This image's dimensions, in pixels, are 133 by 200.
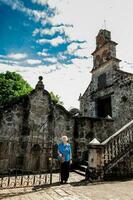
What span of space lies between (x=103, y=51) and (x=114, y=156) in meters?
13.2

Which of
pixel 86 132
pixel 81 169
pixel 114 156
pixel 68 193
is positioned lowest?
pixel 81 169

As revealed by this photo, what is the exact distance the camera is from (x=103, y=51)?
18.9 m

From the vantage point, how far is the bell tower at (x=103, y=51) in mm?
17953

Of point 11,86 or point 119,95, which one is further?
point 11,86

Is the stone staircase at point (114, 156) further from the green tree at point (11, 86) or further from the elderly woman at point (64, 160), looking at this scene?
the green tree at point (11, 86)

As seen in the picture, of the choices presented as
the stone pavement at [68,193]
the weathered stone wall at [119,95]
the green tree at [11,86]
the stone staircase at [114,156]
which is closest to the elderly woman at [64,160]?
Answer: the stone pavement at [68,193]

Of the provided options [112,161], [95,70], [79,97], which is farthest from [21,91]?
[112,161]

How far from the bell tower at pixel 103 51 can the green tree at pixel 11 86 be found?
40.9 ft

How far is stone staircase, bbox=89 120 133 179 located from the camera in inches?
296

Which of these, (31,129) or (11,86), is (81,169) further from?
(11,86)

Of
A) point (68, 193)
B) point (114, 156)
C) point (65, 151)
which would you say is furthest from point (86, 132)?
point (68, 193)

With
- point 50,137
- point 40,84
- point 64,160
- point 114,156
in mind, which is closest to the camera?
point 64,160

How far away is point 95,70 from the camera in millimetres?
19641

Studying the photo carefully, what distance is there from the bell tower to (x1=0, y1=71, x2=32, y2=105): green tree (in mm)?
12454
